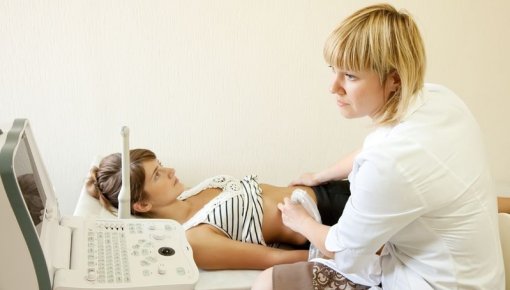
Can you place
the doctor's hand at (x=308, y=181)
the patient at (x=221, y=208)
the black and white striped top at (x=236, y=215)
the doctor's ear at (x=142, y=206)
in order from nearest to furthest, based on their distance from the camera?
1. the patient at (x=221, y=208)
2. the black and white striped top at (x=236, y=215)
3. the doctor's ear at (x=142, y=206)
4. the doctor's hand at (x=308, y=181)

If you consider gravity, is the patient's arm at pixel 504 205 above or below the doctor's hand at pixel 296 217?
below

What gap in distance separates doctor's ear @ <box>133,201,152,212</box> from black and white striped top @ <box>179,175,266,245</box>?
15 centimetres

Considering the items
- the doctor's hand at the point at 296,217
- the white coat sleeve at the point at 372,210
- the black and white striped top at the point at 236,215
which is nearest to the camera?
the white coat sleeve at the point at 372,210

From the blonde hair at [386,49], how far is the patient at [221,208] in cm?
63

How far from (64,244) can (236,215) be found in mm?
651

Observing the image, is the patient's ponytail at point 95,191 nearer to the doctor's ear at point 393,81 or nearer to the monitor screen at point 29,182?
the monitor screen at point 29,182

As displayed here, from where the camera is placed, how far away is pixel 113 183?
5.54 ft

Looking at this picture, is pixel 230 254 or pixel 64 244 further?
pixel 230 254

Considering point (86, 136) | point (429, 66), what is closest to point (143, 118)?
point (86, 136)

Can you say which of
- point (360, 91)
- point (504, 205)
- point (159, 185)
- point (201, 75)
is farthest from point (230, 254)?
point (504, 205)

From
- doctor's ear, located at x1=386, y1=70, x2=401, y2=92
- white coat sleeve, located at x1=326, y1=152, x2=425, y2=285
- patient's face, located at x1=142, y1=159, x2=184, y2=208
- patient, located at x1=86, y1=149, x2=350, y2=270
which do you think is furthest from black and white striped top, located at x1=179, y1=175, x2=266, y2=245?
doctor's ear, located at x1=386, y1=70, x2=401, y2=92

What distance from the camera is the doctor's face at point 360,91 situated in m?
1.12

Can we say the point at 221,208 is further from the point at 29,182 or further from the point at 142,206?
the point at 29,182

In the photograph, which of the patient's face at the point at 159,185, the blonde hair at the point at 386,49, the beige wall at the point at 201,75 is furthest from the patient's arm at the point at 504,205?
the patient's face at the point at 159,185
